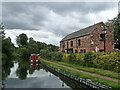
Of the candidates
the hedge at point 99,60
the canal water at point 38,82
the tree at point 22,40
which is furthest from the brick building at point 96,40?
the tree at point 22,40

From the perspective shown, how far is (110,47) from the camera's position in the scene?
23062 millimetres

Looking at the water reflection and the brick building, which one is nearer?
the water reflection

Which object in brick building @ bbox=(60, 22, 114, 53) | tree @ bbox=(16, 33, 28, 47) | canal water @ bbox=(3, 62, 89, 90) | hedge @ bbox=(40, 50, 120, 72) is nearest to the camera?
canal water @ bbox=(3, 62, 89, 90)

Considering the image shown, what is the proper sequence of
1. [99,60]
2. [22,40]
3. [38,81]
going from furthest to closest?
[22,40]
[99,60]
[38,81]

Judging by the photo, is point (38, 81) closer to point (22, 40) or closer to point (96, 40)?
point (96, 40)

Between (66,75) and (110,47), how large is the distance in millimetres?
16006

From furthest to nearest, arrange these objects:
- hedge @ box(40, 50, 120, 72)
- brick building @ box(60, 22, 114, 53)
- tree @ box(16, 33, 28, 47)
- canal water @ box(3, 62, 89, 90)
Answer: tree @ box(16, 33, 28, 47) → brick building @ box(60, 22, 114, 53) → hedge @ box(40, 50, 120, 72) → canal water @ box(3, 62, 89, 90)

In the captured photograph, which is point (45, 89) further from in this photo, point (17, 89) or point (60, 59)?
point (60, 59)

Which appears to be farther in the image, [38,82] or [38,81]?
[38,81]

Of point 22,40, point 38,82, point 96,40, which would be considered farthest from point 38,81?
point 22,40

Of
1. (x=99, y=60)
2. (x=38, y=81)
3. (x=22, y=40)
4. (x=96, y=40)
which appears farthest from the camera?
(x=22, y=40)

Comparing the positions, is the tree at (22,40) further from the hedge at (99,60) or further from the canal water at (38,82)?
the canal water at (38,82)

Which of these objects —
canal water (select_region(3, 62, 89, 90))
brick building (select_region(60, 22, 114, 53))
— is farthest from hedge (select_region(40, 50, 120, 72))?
brick building (select_region(60, 22, 114, 53))

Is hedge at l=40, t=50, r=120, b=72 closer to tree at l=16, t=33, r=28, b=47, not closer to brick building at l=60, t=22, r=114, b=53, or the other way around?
brick building at l=60, t=22, r=114, b=53
